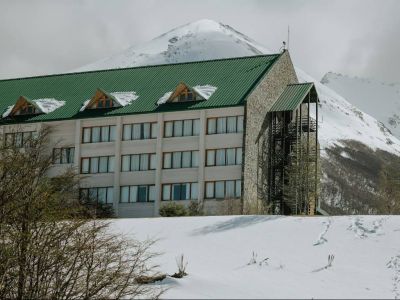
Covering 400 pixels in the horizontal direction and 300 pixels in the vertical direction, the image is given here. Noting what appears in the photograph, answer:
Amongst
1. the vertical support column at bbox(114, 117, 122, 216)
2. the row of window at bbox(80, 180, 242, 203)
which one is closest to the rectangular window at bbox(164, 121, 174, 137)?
the vertical support column at bbox(114, 117, 122, 216)

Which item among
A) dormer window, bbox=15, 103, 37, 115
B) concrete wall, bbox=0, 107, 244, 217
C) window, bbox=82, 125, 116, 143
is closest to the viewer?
concrete wall, bbox=0, 107, 244, 217

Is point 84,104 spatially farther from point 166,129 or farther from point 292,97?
point 292,97

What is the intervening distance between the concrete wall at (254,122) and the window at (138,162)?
8.34 meters

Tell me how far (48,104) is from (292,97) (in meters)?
22.0

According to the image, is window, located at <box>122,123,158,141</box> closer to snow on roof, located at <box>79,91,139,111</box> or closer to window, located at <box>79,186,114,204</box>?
snow on roof, located at <box>79,91,139,111</box>

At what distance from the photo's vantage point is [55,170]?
2844 inches

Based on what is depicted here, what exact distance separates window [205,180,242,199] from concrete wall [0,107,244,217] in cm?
38

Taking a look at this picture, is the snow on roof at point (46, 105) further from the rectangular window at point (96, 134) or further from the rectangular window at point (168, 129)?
the rectangular window at point (168, 129)

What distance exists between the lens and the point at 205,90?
69312 mm

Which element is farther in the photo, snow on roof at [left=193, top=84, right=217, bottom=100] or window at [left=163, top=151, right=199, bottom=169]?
snow on roof at [left=193, top=84, right=217, bottom=100]

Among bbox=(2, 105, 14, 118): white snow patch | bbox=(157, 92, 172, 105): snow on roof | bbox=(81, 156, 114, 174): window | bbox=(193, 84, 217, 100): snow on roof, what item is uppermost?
bbox=(193, 84, 217, 100): snow on roof

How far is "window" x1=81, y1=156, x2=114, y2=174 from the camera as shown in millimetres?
70806

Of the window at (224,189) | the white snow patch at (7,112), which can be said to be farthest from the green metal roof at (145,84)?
the window at (224,189)

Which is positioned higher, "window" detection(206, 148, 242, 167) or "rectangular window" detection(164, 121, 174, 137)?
"rectangular window" detection(164, 121, 174, 137)
